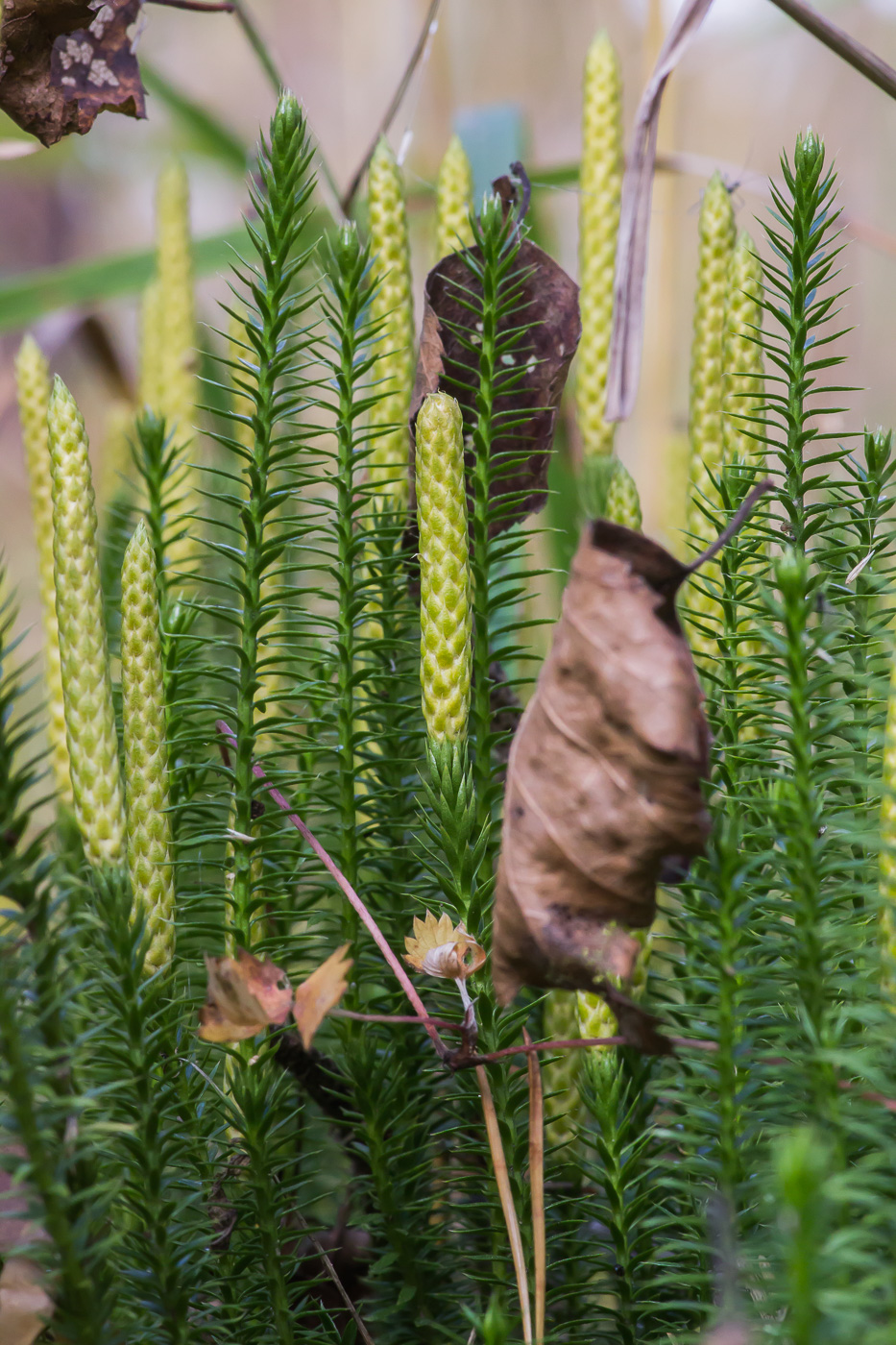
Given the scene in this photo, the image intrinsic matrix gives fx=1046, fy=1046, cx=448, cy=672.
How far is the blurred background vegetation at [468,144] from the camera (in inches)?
50.5

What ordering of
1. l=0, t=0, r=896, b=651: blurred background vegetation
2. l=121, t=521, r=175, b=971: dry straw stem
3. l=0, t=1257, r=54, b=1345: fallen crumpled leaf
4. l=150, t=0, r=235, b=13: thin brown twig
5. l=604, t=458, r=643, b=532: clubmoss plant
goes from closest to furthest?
l=0, t=1257, r=54, b=1345: fallen crumpled leaf → l=121, t=521, r=175, b=971: dry straw stem → l=604, t=458, r=643, b=532: clubmoss plant → l=150, t=0, r=235, b=13: thin brown twig → l=0, t=0, r=896, b=651: blurred background vegetation

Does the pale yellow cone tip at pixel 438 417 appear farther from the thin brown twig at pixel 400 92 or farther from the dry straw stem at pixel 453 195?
the thin brown twig at pixel 400 92

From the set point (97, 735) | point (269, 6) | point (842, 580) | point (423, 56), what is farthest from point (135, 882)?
point (269, 6)

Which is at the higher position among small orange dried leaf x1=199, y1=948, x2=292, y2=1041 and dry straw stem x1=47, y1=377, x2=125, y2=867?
dry straw stem x1=47, y1=377, x2=125, y2=867

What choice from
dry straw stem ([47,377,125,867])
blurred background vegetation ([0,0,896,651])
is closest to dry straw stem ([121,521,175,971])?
dry straw stem ([47,377,125,867])

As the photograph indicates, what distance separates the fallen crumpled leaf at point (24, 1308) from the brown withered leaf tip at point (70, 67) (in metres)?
0.59

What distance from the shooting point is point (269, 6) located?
4066 millimetres

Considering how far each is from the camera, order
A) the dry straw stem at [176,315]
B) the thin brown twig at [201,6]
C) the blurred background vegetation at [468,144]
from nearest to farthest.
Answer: the thin brown twig at [201,6], the dry straw stem at [176,315], the blurred background vegetation at [468,144]

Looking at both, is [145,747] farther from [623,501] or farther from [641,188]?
[641,188]

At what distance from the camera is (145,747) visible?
49 cm

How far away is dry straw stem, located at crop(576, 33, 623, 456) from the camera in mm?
779

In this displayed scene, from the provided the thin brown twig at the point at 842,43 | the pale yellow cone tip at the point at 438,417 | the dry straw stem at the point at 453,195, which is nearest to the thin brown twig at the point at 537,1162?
the pale yellow cone tip at the point at 438,417

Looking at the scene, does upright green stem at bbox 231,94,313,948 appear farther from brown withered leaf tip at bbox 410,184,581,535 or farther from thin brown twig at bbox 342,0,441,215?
thin brown twig at bbox 342,0,441,215

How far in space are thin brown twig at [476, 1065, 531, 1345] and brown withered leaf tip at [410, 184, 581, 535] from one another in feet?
0.95
